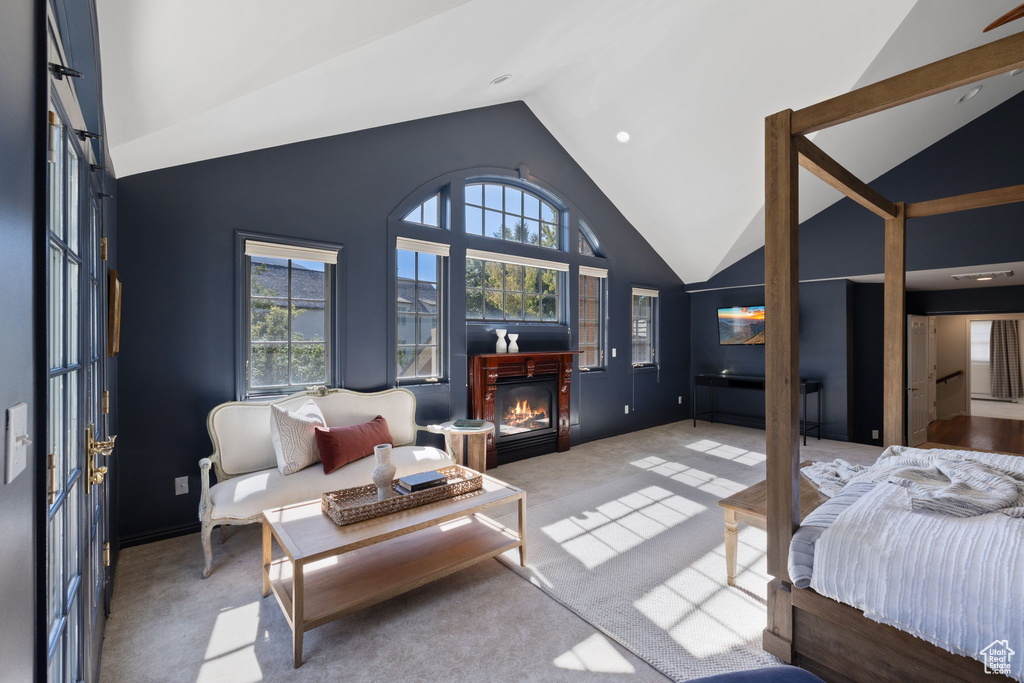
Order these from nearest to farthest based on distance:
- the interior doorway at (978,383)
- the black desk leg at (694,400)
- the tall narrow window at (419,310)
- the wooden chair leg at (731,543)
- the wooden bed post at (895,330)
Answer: the wooden chair leg at (731,543) → the wooden bed post at (895,330) → the tall narrow window at (419,310) → the interior doorway at (978,383) → the black desk leg at (694,400)

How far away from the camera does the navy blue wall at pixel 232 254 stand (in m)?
2.84

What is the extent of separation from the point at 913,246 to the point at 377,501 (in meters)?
5.68

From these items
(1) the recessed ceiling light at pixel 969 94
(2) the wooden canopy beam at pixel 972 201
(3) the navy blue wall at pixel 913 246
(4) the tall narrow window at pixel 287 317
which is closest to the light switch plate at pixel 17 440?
(4) the tall narrow window at pixel 287 317

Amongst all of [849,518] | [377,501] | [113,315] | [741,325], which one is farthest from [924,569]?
[741,325]

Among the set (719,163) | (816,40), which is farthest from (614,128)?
(816,40)

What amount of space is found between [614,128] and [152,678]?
5.21 m

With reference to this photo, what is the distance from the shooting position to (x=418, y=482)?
243cm

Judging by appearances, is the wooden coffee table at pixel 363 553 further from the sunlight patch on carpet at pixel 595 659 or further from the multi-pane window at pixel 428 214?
the multi-pane window at pixel 428 214

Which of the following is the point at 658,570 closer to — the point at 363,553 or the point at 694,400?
the point at 363,553

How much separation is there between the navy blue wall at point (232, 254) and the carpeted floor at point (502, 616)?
62cm

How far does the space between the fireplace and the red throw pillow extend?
5.24ft

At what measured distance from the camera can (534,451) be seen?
193 inches

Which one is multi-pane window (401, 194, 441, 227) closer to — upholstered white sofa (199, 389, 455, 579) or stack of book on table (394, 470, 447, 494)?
upholstered white sofa (199, 389, 455, 579)

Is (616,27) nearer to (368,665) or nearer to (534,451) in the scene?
(534,451)
